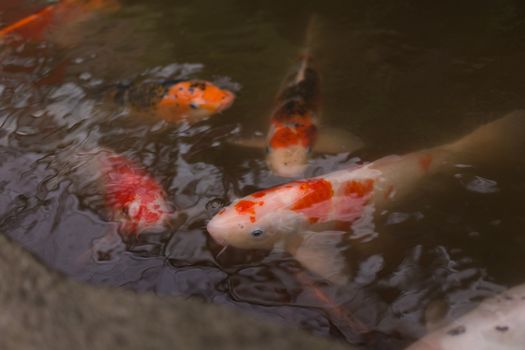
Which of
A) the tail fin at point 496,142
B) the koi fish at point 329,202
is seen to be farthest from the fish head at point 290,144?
the tail fin at point 496,142

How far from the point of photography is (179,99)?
136 inches

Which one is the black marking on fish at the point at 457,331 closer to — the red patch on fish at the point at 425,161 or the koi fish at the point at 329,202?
the koi fish at the point at 329,202

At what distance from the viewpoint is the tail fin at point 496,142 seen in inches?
105

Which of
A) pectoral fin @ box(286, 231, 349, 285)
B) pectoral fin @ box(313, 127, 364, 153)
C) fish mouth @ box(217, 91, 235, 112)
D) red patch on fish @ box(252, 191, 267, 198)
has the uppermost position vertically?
fish mouth @ box(217, 91, 235, 112)

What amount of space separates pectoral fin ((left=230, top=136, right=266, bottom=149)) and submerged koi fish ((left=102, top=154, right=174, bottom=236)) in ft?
1.67

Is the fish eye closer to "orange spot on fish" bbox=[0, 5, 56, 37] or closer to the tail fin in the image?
the tail fin

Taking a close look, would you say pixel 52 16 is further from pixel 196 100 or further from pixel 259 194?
pixel 259 194

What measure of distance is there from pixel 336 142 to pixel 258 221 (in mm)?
724

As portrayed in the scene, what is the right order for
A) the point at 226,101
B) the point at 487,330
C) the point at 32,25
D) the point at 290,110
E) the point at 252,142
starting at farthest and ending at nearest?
1. the point at 32,25
2. the point at 226,101
3. the point at 290,110
4. the point at 252,142
5. the point at 487,330

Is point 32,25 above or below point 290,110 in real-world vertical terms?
above

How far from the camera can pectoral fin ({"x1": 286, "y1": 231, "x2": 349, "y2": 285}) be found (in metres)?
2.24

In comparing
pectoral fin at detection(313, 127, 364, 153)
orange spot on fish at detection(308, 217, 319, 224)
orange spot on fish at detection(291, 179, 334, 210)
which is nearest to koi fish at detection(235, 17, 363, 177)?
pectoral fin at detection(313, 127, 364, 153)

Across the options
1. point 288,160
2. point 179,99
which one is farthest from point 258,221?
point 179,99

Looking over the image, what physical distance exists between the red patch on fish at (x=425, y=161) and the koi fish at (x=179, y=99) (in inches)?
48.4
